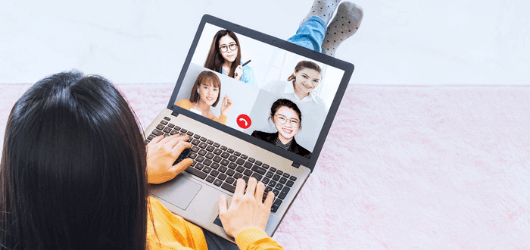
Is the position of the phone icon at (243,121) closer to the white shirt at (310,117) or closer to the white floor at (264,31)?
the white shirt at (310,117)

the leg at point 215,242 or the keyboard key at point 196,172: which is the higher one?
the keyboard key at point 196,172

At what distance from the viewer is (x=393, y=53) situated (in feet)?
4.92

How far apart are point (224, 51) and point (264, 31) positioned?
2.26 feet

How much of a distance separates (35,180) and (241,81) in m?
0.52

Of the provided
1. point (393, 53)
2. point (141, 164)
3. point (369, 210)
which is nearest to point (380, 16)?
point (393, 53)

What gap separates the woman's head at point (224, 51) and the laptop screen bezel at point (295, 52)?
17mm

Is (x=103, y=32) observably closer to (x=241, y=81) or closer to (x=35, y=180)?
(x=241, y=81)

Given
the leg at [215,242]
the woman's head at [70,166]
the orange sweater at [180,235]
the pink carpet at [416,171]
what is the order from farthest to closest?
the pink carpet at [416,171] < the leg at [215,242] < the orange sweater at [180,235] < the woman's head at [70,166]

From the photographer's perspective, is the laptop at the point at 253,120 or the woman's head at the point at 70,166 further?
the laptop at the point at 253,120

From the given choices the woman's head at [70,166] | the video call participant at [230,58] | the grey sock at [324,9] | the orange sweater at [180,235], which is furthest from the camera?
the grey sock at [324,9]

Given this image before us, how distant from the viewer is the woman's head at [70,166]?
38 cm

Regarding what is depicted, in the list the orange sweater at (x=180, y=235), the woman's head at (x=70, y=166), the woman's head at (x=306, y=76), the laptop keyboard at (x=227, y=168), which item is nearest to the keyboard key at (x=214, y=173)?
the laptop keyboard at (x=227, y=168)

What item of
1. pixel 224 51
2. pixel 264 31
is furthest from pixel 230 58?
pixel 264 31

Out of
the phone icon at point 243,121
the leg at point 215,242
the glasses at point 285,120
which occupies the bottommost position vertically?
the leg at point 215,242
